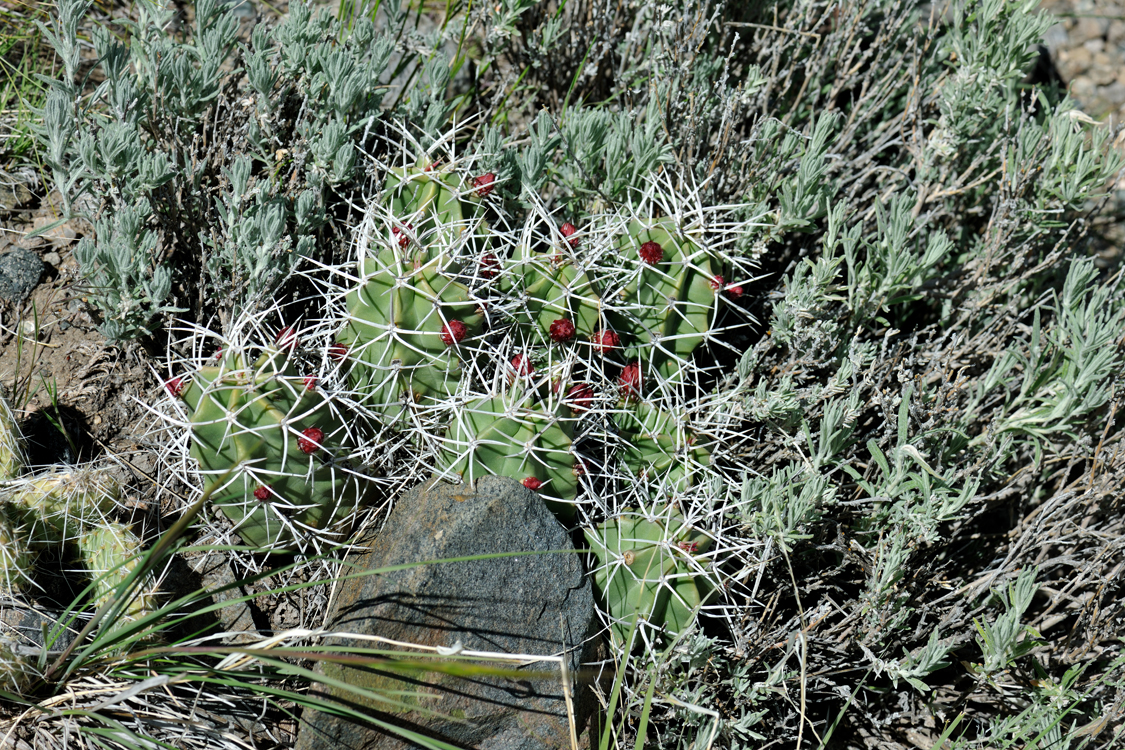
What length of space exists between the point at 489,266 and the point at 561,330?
0.30 metres

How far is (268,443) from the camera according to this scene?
226 cm

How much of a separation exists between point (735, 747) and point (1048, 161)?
2.21 meters

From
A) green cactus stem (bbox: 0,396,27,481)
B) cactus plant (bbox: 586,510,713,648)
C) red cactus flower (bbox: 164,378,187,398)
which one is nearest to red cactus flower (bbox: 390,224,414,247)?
red cactus flower (bbox: 164,378,187,398)

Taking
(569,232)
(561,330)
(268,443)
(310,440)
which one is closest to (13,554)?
(268,443)

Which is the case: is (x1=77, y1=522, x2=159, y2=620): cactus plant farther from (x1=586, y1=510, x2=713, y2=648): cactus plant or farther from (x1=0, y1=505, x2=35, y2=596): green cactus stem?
(x1=586, y1=510, x2=713, y2=648): cactus plant

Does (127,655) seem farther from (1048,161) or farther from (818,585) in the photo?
(1048,161)

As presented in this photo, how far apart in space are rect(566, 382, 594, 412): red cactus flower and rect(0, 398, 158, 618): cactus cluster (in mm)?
1230

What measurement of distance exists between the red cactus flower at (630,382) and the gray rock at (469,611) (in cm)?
46

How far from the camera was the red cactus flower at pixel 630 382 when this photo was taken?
2.65m

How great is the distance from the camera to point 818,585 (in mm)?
2732

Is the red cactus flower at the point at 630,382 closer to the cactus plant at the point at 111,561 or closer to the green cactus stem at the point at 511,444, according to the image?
the green cactus stem at the point at 511,444

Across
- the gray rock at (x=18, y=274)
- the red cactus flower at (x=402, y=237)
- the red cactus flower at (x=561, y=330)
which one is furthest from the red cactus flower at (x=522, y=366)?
the gray rock at (x=18, y=274)

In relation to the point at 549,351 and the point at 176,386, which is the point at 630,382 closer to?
the point at 549,351

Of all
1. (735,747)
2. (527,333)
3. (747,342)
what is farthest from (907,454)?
(527,333)
